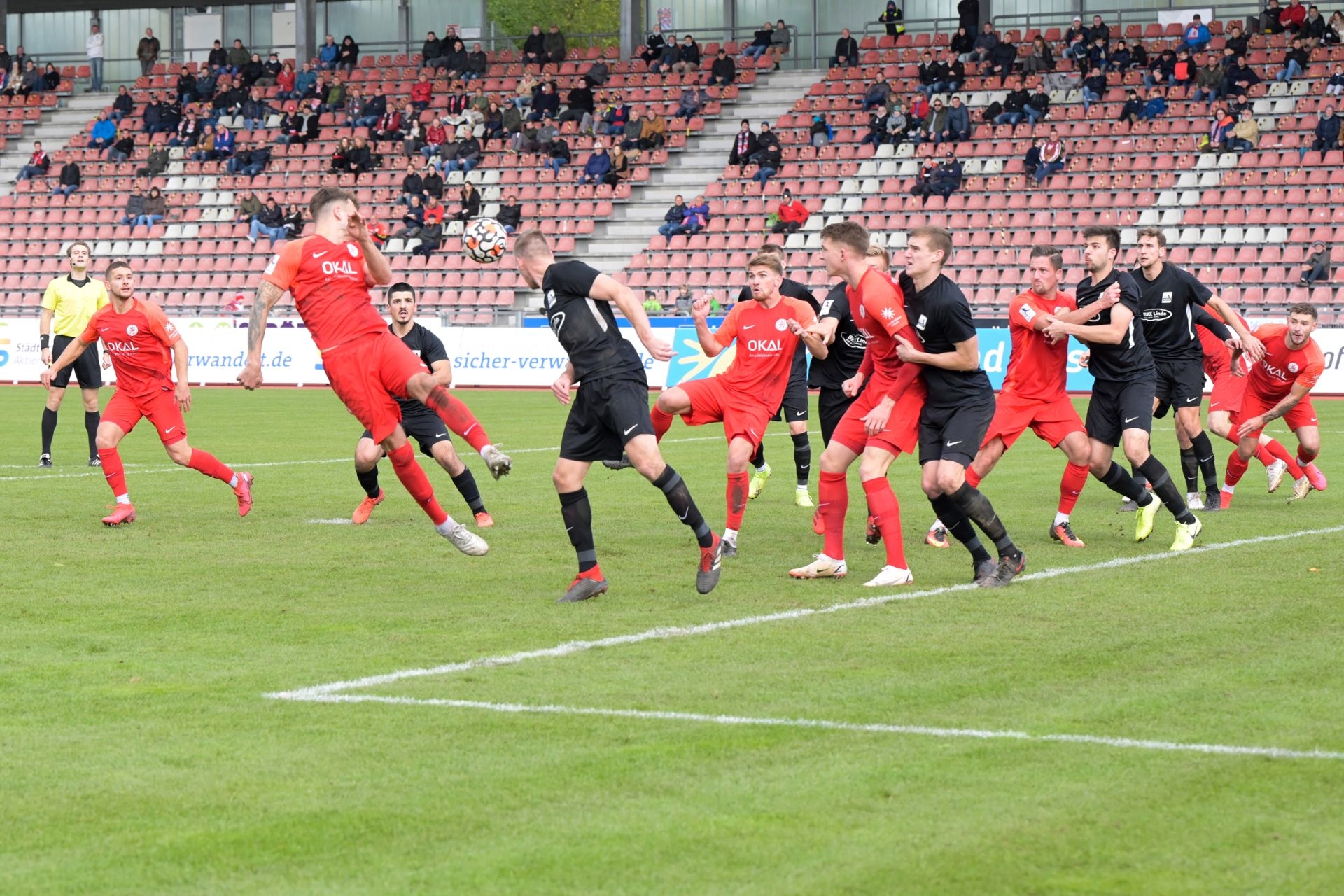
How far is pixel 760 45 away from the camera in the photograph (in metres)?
43.5

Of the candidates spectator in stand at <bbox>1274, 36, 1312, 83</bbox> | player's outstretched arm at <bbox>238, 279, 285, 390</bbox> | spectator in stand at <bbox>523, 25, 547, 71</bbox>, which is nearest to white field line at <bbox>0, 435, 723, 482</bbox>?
player's outstretched arm at <bbox>238, 279, 285, 390</bbox>

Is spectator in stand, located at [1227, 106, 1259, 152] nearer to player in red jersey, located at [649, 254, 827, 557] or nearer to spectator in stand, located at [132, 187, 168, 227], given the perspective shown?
spectator in stand, located at [132, 187, 168, 227]

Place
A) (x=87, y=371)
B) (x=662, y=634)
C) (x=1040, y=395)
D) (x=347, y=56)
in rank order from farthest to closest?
(x=347, y=56) < (x=87, y=371) < (x=1040, y=395) < (x=662, y=634)

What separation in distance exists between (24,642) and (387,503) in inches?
257

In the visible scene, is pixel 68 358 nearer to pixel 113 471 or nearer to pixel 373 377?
pixel 113 471

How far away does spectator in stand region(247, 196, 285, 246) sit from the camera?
40906mm

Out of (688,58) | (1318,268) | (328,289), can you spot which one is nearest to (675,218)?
(688,58)

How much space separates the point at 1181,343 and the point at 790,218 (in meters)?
23.1

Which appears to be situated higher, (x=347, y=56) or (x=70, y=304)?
(x=347, y=56)

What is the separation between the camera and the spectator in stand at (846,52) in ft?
136

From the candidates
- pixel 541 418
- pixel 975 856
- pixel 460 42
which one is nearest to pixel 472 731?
pixel 975 856

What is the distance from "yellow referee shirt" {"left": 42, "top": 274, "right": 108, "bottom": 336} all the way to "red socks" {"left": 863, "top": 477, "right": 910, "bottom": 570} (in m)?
11.3

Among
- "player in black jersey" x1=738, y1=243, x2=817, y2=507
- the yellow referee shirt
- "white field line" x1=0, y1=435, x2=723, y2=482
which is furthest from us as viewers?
the yellow referee shirt

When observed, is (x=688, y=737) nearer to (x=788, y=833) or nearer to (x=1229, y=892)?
(x=788, y=833)
